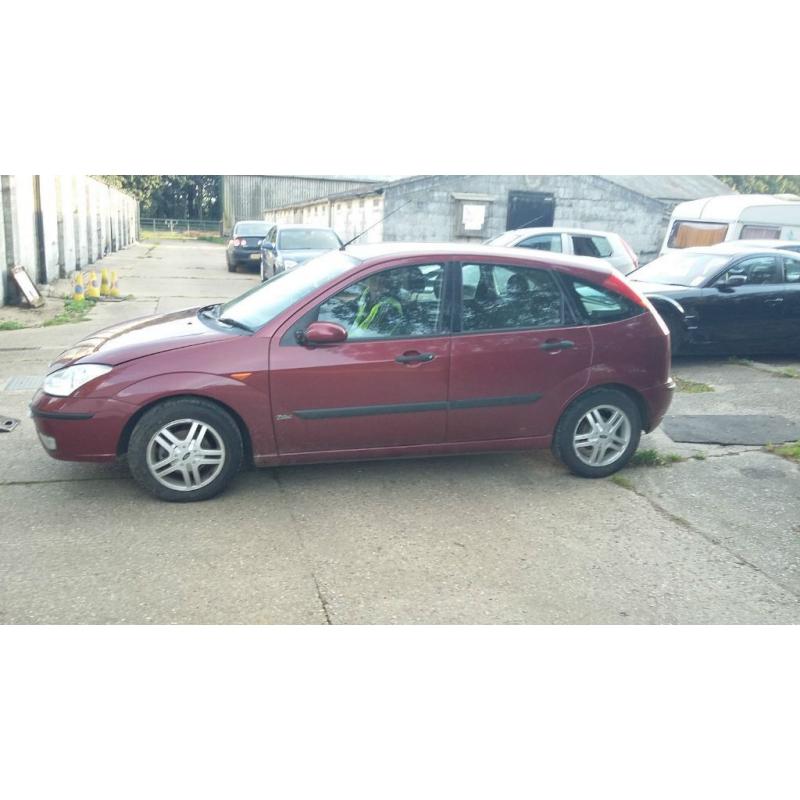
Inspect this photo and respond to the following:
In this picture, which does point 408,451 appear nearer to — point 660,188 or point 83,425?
point 83,425

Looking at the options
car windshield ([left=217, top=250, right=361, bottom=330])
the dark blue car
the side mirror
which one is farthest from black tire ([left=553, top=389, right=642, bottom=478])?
the dark blue car

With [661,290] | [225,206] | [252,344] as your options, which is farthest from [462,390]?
[225,206]

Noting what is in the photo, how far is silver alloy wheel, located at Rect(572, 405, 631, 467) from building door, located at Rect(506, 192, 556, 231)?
54.5ft

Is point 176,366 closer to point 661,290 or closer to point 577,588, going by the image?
point 577,588

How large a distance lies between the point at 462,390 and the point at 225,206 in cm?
1475

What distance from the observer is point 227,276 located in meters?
19.3

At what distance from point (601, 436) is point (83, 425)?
10.9 ft

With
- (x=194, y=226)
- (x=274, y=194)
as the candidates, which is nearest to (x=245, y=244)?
(x=274, y=194)

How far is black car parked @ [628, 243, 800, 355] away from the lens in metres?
8.77

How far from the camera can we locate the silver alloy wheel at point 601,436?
4859mm

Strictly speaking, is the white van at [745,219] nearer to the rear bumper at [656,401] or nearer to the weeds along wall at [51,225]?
the rear bumper at [656,401]

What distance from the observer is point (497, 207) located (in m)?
20.6
